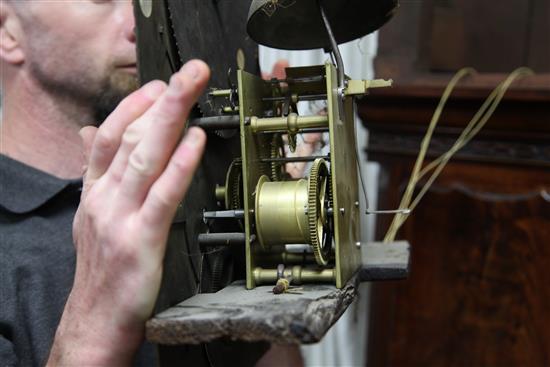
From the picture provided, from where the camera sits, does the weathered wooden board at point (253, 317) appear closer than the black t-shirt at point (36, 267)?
Yes

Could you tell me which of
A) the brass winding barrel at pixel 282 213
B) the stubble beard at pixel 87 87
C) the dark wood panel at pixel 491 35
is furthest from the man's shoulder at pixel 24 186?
the dark wood panel at pixel 491 35

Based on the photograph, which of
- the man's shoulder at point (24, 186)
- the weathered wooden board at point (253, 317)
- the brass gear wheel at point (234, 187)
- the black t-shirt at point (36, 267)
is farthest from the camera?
the man's shoulder at point (24, 186)

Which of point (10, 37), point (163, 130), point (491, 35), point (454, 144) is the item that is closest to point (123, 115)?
point (163, 130)

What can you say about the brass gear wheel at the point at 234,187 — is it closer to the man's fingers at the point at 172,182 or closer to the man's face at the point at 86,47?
the man's fingers at the point at 172,182

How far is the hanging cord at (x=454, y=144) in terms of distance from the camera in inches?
54.4

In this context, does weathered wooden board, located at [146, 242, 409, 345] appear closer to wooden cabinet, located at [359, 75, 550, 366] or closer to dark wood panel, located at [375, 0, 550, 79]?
wooden cabinet, located at [359, 75, 550, 366]

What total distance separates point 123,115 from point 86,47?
0.64 meters

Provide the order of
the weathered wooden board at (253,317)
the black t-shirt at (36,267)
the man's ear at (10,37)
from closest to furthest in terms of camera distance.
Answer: the weathered wooden board at (253,317) → the black t-shirt at (36,267) → the man's ear at (10,37)

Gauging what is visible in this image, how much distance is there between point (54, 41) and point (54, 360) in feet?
2.58

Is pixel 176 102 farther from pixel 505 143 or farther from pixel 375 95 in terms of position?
pixel 505 143

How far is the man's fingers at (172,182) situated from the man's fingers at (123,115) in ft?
0.27

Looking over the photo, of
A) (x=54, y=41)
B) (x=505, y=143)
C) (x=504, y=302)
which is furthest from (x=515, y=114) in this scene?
(x=54, y=41)

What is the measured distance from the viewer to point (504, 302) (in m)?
1.44

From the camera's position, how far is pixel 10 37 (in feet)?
4.45
